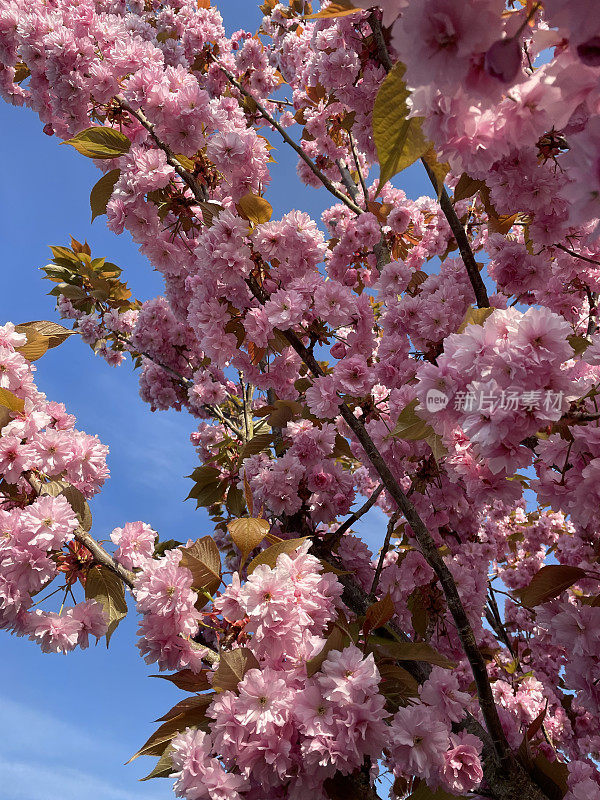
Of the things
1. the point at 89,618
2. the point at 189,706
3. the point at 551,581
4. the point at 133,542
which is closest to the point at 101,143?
the point at 133,542

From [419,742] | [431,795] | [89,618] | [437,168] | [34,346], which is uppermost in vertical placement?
[34,346]

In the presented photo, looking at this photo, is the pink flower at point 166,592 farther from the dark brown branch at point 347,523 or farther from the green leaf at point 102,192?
the green leaf at point 102,192

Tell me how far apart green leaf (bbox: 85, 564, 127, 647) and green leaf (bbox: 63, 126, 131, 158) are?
5.77ft

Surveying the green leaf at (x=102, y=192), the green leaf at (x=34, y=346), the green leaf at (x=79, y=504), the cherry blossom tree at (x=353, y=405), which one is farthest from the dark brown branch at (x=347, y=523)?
the green leaf at (x=102, y=192)

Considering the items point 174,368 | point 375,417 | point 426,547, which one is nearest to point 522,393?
point 426,547

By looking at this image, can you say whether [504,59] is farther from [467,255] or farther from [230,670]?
[467,255]

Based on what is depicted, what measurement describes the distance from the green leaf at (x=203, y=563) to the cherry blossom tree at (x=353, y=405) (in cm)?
1

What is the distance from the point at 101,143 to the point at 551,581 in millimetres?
2492

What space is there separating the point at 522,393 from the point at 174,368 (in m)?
4.62

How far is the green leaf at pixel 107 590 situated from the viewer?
2.00 metres

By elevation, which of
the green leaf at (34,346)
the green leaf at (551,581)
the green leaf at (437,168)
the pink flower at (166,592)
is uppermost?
the green leaf at (34,346)

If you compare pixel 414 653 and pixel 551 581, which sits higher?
pixel 551 581

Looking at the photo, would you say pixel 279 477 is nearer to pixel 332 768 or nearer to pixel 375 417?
pixel 375 417

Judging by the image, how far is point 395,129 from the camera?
1.04 meters
